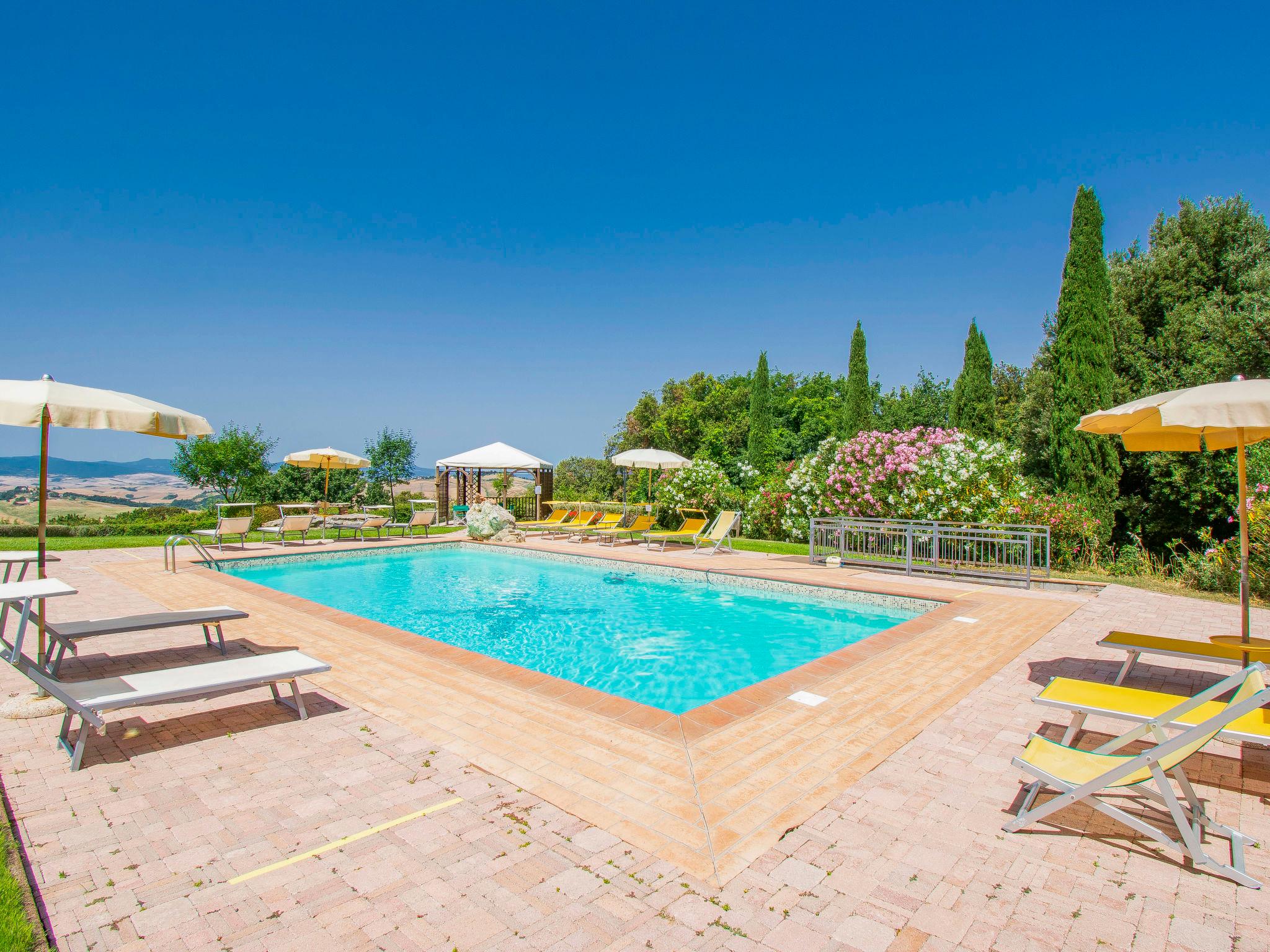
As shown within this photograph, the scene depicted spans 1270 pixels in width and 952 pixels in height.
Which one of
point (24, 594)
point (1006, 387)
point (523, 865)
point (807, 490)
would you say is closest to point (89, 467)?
point (807, 490)

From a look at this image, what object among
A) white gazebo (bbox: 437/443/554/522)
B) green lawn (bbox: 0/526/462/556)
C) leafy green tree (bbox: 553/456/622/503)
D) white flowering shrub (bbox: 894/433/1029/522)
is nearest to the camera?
white flowering shrub (bbox: 894/433/1029/522)

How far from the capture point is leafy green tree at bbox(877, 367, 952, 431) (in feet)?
111

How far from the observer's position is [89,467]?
114312mm

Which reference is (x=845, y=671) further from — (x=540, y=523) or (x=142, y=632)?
(x=540, y=523)

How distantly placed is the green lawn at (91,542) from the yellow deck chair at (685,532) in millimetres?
9074

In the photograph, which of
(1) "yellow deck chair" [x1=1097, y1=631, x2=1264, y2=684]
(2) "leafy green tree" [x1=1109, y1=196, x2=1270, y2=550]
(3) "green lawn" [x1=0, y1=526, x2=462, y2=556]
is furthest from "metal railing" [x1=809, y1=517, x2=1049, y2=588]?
(3) "green lawn" [x1=0, y1=526, x2=462, y2=556]

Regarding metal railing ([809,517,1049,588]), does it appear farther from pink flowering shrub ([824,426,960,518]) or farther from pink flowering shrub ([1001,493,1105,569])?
pink flowering shrub ([824,426,960,518])

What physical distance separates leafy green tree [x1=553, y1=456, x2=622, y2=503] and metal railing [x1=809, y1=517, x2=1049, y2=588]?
12713mm

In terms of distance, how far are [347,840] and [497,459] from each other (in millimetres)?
15770

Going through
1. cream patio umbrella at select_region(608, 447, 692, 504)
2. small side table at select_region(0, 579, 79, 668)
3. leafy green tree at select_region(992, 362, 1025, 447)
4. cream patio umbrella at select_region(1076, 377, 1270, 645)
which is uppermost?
leafy green tree at select_region(992, 362, 1025, 447)

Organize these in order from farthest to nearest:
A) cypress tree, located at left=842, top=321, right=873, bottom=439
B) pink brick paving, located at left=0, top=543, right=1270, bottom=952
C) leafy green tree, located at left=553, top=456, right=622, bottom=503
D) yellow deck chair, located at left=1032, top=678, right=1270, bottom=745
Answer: leafy green tree, located at left=553, top=456, right=622, bottom=503 < cypress tree, located at left=842, top=321, right=873, bottom=439 < yellow deck chair, located at left=1032, top=678, right=1270, bottom=745 < pink brick paving, located at left=0, top=543, right=1270, bottom=952

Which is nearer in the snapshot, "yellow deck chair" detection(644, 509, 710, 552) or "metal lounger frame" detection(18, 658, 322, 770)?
"metal lounger frame" detection(18, 658, 322, 770)

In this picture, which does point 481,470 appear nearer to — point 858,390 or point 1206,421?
point 858,390

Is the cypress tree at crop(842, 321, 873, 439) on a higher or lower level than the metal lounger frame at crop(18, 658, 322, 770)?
higher
